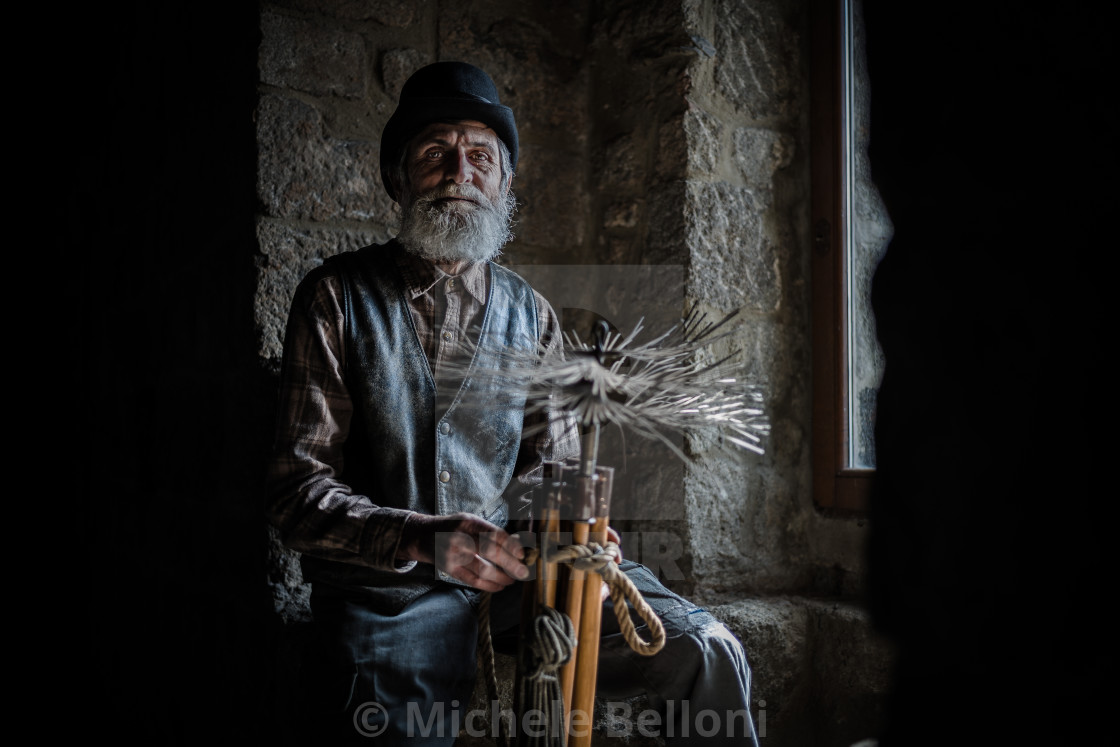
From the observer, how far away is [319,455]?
4.59 ft

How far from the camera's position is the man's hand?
1109 millimetres

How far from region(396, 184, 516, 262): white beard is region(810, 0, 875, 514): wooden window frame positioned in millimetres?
951

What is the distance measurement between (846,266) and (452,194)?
3.47 ft

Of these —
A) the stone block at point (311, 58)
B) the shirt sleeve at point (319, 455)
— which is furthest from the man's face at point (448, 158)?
the stone block at point (311, 58)

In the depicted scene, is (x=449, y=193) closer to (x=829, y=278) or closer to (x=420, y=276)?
(x=420, y=276)

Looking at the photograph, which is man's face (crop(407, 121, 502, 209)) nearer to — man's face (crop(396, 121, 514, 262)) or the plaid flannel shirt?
man's face (crop(396, 121, 514, 262))

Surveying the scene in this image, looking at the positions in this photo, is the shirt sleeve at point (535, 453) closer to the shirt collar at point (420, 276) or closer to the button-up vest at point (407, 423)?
the button-up vest at point (407, 423)

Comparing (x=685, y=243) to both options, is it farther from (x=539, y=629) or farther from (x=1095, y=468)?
(x=1095, y=468)

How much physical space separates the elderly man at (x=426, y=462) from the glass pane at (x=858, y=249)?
0.81 meters

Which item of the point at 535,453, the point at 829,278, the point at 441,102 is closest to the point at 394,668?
the point at 535,453

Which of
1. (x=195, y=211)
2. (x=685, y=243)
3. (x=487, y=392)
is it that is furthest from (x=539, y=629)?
(x=195, y=211)

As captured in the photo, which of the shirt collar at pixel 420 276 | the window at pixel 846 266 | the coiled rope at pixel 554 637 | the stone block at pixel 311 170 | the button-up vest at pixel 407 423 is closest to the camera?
the coiled rope at pixel 554 637

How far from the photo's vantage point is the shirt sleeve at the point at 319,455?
127 cm

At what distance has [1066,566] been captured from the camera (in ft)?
1.68
